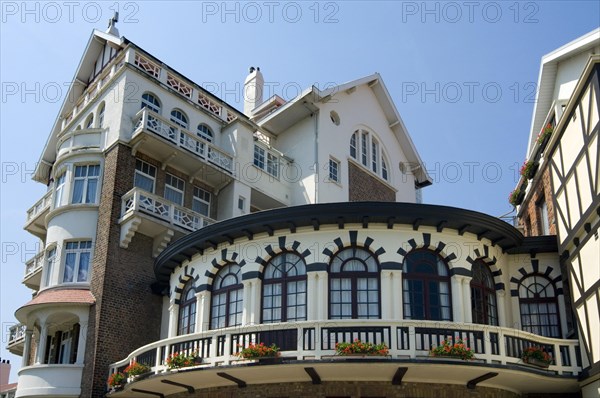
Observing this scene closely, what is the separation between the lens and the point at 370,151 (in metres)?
34.7

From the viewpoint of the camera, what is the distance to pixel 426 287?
19.0 m

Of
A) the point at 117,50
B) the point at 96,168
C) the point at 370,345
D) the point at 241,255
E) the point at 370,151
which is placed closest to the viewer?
the point at 370,345

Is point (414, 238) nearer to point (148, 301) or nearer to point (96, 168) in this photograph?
point (148, 301)

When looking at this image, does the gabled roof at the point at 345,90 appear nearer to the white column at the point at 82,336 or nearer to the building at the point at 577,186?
the building at the point at 577,186

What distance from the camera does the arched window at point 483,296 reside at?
19.4 metres

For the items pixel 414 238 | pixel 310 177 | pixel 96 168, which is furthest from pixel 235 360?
pixel 310 177

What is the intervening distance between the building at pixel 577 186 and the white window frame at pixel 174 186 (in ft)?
43.3

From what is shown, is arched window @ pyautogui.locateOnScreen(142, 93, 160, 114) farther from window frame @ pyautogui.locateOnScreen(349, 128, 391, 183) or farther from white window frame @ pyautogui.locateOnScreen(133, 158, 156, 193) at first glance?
window frame @ pyautogui.locateOnScreen(349, 128, 391, 183)

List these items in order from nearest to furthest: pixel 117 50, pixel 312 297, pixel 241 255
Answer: pixel 312 297, pixel 241 255, pixel 117 50

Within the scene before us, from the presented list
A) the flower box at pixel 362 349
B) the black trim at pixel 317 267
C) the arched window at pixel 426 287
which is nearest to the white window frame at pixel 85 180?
the black trim at pixel 317 267

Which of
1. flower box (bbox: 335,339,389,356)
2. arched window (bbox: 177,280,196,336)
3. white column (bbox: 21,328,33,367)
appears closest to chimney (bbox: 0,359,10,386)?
white column (bbox: 21,328,33,367)

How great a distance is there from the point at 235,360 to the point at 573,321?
950cm

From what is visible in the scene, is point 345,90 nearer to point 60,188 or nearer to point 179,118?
point 179,118

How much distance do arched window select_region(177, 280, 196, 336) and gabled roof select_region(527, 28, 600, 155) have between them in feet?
48.3
